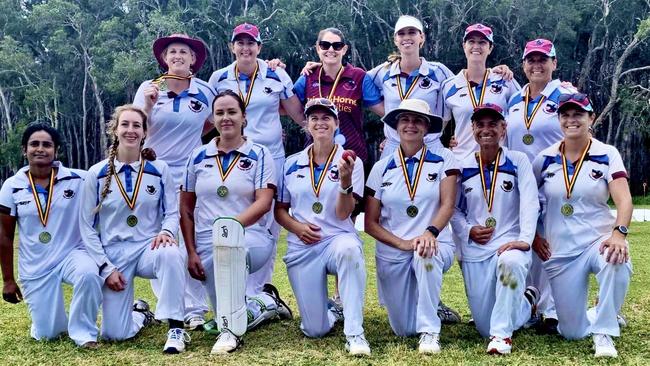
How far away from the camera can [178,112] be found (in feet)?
18.4

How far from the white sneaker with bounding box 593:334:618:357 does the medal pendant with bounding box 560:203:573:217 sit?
847 mm

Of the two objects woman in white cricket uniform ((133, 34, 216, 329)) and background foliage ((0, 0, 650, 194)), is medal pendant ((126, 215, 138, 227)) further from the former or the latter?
background foliage ((0, 0, 650, 194))

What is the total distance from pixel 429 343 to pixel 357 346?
1.58ft

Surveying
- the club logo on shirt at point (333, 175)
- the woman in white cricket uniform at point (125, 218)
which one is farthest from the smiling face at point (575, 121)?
the woman in white cricket uniform at point (125, 218)

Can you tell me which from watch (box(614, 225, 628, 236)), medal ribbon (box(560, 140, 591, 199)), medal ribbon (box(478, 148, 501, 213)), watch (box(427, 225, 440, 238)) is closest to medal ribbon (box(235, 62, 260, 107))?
watch (box(427, 225, 440, 238))

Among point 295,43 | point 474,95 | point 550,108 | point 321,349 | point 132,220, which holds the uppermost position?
point 295,43

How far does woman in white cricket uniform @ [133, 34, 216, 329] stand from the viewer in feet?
18.2

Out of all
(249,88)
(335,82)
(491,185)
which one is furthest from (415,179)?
(249,88)

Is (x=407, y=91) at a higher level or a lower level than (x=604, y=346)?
higher

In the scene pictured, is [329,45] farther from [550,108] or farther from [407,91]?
[550,108]

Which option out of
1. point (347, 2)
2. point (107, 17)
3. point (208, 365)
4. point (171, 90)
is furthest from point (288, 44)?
point (208, 365)

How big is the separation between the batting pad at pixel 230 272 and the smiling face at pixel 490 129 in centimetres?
185

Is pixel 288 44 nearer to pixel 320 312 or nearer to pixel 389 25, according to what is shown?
pixel 389 25

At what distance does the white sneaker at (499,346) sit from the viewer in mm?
4266
